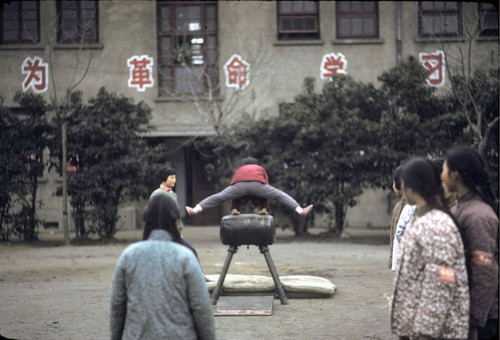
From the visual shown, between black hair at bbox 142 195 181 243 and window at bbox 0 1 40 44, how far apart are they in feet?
65.8

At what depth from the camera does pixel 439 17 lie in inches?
928

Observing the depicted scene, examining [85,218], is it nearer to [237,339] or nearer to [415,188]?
[237,339]

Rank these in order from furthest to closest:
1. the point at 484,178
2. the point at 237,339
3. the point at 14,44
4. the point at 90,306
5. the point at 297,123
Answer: the point at 14,44 → the point at 297,123 → the point at 90,306 → the point at 237,339 → the point at 484,178

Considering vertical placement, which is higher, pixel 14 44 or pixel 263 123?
pixel 14 44

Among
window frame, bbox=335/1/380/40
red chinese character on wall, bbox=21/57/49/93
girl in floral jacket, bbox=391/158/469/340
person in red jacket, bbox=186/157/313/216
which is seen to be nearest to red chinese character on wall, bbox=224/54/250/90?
window frame, bbox=335/1/380/40

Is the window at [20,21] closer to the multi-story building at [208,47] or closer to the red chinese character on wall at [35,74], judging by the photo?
the multi-story building at [208,47]

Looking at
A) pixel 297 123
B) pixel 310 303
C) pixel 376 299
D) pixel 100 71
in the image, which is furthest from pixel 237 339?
pixel 100 71

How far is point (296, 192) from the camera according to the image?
19.5m

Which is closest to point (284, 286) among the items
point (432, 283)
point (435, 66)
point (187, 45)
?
point (432, 283)

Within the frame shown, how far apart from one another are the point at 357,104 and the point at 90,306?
1052cm

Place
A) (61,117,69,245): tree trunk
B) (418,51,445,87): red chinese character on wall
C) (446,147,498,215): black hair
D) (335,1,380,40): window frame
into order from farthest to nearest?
1. (335,1,380,40): window frame
2. (418,51,445,87): red chinese character on wall
3. (61,117,69,245): tree trunk
4. (446,147,498,215): black hair

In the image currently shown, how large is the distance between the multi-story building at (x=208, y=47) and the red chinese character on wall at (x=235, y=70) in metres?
0.03

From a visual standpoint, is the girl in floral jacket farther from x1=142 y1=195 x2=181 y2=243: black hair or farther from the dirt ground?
the dirt ground

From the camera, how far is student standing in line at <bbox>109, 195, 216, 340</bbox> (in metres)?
4.68
